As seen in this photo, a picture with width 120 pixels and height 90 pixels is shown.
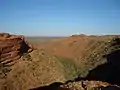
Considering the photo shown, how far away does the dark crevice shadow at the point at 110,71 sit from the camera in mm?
9141

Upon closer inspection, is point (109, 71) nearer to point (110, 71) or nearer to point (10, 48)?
point (110, 71)

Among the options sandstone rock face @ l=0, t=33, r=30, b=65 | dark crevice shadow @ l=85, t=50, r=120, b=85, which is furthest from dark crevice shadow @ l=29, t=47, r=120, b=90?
sandstone rock face @ l=0, t=33, r=30, b=65

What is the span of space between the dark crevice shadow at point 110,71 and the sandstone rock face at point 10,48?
8.51 feet

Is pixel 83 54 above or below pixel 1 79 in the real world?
above

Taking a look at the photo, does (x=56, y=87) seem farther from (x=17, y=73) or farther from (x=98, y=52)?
(x=98, y=52)

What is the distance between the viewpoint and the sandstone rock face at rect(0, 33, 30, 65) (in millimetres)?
8008

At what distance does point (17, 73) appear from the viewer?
8.02 metres

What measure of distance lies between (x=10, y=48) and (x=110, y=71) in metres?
3.61

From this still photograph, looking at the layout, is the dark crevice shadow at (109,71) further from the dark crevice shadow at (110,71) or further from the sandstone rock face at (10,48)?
the sandstone rock face at (10,48)

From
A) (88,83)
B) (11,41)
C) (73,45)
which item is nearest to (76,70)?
(88,83)

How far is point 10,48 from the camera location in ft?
26.7

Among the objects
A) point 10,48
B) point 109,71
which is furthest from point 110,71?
point 10,48

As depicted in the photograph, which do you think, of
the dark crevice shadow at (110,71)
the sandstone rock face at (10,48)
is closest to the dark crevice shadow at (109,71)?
the dark crevice shadow at (110,71)

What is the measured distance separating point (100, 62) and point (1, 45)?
3.37 metres
